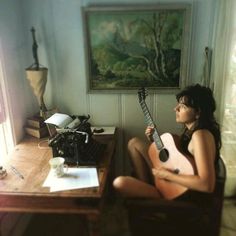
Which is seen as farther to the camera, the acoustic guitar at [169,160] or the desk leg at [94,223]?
the acoustic guitar at [169,160]

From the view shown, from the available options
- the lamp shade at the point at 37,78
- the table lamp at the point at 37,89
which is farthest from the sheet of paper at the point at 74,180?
the lamp shade at the point at 37,78

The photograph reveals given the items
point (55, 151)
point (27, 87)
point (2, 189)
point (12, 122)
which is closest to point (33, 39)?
point (27, 87)

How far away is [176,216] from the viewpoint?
157 cm

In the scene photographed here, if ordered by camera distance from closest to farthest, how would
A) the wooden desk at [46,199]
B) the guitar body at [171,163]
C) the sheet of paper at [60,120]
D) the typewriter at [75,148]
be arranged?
the wooden desk at [46,199] < the guitar body at [171,163] < the typewriter at [75,148] < the sheet of paper at [60,120]

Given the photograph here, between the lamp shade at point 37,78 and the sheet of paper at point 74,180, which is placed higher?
the lamp shade at point 37,78

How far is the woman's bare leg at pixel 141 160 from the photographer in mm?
1917

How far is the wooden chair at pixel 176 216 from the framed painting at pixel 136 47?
85 cm

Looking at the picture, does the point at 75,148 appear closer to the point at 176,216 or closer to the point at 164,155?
the point at 164,155

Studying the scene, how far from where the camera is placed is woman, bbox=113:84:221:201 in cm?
147

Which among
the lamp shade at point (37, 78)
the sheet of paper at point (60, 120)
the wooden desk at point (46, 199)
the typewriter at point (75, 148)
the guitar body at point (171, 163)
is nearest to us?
the wooden desk at point (46, 199)

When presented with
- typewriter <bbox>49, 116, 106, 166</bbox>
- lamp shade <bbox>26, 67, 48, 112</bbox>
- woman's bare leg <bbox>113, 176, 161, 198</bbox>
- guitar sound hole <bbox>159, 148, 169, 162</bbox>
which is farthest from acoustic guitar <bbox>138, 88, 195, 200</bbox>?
lamp shade <bbox>26, 67, 48, 112</bbox>

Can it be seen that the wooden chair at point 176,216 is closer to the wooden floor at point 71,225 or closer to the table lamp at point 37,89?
the wooden floor at point 71,225

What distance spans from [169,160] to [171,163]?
27 millimetres

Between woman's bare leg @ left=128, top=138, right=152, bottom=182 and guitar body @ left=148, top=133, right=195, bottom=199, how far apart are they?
0.08 m
